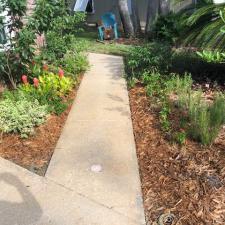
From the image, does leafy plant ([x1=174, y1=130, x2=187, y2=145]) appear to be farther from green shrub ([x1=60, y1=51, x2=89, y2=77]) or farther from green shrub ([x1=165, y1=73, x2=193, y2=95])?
green shrub ([x1=60, y1=51, x2=89, y2=77])

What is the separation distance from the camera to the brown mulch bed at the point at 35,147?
3730mm

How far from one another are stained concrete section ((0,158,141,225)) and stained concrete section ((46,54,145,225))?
65 millimetres

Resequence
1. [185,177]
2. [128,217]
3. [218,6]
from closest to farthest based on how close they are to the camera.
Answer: [128,217] → [185,177] → [218,6]

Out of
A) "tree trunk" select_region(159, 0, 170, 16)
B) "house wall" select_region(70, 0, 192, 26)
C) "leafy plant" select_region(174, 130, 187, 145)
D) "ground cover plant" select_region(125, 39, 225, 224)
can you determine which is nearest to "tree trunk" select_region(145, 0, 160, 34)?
"tree trunk" select_region(159, 0, 170, 16)

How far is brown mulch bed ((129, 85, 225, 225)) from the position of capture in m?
2.94

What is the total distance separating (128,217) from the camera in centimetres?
289

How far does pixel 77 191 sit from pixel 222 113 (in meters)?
1.93

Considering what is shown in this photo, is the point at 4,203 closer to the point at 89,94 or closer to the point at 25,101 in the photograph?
the point at 25,101

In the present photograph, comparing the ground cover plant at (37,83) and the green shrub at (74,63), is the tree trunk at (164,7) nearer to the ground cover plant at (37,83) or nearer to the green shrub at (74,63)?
the ground cover plant at (37,83)

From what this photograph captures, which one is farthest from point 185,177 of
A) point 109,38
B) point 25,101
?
point 109,38

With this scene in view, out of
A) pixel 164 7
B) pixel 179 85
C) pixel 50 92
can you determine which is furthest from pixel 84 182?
pixel 164 7

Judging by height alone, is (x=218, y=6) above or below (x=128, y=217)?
above

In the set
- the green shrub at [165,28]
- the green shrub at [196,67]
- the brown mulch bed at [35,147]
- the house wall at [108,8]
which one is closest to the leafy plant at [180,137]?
the brown mulch bed at [35,147]

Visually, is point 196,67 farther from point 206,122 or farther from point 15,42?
point 15,42
